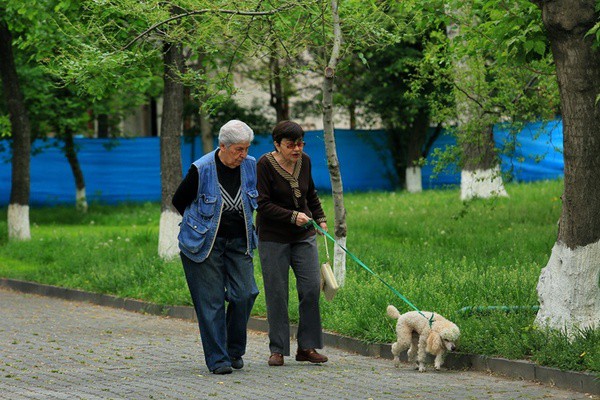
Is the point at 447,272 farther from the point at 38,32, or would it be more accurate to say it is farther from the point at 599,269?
the point at 38,32

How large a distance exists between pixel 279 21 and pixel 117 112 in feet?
63.5

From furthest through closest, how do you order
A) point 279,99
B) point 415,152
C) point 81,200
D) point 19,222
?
point 279,99
point 415,152
point 81,200
point 19,222

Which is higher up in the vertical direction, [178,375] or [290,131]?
[290,131]

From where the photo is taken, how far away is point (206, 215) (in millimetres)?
9398

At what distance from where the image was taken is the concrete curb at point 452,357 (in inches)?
335

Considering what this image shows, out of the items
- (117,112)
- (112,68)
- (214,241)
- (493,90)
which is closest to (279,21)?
(112,68)

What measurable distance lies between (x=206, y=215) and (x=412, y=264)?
5086mm

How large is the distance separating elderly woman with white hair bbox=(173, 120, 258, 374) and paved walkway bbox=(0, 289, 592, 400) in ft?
1.02

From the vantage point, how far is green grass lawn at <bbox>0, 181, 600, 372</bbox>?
9.80 m

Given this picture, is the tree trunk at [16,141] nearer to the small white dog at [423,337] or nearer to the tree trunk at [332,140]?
the tree trunk at [332,140]

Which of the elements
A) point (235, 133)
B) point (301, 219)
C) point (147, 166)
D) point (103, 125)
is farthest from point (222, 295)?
point (103, 125)

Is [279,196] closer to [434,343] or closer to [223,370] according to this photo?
[223,370]

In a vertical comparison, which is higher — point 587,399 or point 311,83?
point 311,83

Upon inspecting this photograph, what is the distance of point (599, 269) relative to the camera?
9.50 metres
